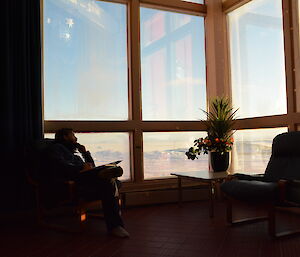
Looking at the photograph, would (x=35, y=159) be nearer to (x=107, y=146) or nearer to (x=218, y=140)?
(x=107, y=146)

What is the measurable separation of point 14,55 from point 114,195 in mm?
1918

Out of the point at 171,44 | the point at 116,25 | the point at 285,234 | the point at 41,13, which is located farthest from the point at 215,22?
the point at 285,234

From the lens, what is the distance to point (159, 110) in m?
4.92

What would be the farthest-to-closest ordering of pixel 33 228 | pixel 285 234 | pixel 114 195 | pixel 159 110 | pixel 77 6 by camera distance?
pixel 159 110, pixel 77 6, pixel 33 228, pixel 114 195, pixel 285 234

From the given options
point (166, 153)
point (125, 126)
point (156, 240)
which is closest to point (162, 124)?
point (166, 153)

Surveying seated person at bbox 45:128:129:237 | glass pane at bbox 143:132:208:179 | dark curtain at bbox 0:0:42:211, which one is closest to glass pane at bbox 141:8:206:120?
glass pane at bbox 143:132:208:179

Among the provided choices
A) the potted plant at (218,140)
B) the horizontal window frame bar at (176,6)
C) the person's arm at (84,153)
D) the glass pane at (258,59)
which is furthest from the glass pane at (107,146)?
the horizontal window frame bar at (176,6)

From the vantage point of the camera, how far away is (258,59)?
4609 mm

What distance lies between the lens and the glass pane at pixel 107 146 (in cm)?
447

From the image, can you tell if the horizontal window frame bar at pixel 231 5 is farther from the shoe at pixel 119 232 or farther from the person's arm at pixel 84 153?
the shoe at pixel 119 232

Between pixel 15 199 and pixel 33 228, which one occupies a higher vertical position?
pixel 15 199

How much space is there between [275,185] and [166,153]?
2.10 metres

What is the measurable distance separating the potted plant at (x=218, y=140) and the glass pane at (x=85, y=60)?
110 centimetres

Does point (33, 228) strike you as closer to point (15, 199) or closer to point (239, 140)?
point (15, 199)
